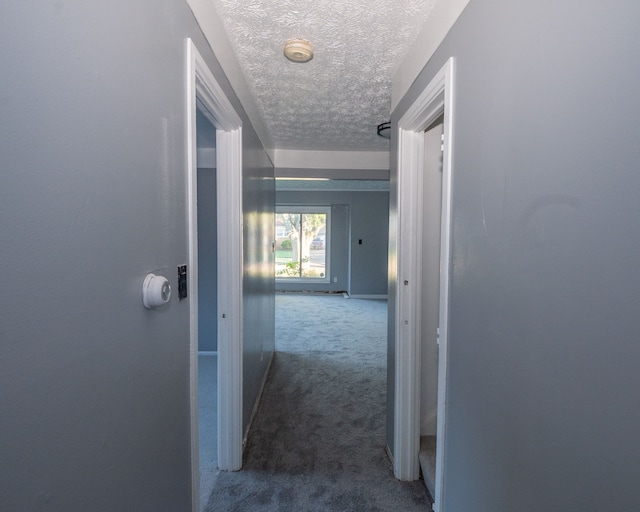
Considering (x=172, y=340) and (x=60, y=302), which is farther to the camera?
(x=172, y=340)

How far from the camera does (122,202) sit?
2.53ft

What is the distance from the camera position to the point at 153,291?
0.88 m

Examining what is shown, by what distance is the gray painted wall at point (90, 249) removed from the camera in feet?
1.65

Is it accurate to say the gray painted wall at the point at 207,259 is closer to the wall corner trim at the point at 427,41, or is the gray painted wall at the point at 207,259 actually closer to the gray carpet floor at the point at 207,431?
the gray carpet floor at the point at 207,431

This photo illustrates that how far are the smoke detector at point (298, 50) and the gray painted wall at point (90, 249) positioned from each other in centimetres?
68

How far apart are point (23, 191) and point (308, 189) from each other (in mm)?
7306

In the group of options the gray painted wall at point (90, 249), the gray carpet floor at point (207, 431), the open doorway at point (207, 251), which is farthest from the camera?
the open doorway at point (207, 251)

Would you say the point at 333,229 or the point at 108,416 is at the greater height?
the point at 333,229

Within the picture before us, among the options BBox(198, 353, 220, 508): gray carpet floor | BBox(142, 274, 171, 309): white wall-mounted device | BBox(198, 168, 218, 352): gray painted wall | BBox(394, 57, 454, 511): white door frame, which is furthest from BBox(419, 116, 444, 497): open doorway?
BBox(198, 168, 218, 352): gray painted wall

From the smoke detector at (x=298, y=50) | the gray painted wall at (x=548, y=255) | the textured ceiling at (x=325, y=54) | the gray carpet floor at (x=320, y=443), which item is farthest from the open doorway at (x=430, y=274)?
the gray painted wall at (x=548, y=255)

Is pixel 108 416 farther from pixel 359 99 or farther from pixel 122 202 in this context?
pixel 359 99

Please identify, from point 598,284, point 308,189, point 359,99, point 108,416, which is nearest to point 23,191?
point 108,416

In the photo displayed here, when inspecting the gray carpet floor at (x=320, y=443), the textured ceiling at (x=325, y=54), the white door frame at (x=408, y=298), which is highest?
the textured ceiling at (x=325, y=54)

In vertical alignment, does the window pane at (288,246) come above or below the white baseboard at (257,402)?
above
